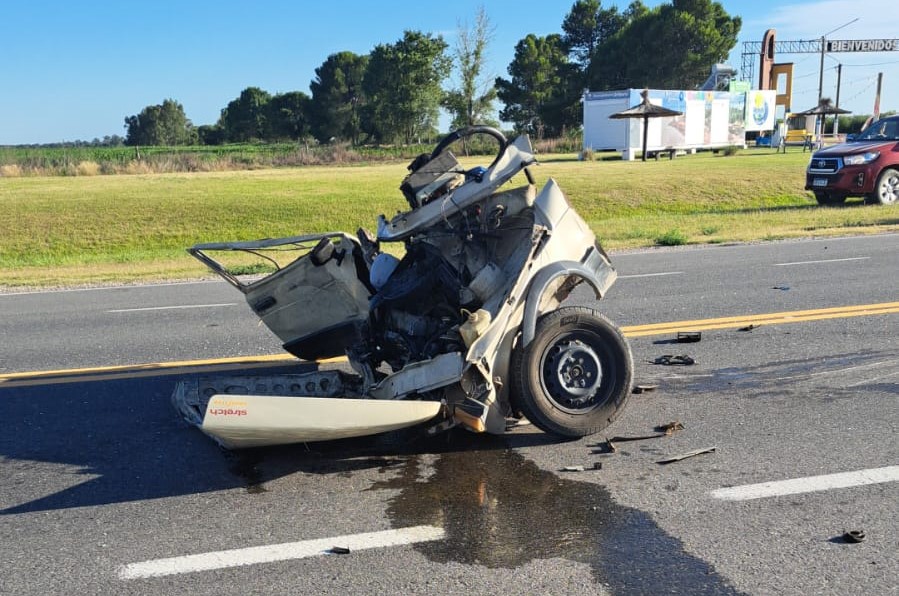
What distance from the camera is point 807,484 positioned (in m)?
4.09

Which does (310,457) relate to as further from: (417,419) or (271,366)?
(271,366)

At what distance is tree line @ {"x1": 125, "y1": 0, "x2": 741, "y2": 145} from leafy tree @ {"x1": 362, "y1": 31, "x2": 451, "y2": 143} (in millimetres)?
86

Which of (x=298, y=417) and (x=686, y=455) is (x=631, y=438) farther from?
(x=298, y=417)

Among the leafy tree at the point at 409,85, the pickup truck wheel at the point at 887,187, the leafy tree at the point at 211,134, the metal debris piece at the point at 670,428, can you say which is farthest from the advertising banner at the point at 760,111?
the leafy tree at the point at 211,134

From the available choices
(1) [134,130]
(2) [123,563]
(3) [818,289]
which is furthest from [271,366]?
(1) [134,130]

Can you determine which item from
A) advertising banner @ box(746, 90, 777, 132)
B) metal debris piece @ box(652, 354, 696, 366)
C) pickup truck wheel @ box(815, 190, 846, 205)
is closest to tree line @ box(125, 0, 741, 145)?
advertising banner @ box(746, 90, 777, 132)

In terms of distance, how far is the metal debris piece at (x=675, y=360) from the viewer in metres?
6.34

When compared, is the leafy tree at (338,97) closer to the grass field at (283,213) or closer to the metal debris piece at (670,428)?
the grass field at (283,213)

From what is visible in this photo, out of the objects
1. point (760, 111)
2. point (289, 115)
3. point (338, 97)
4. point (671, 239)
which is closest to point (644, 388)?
point (671, 239)

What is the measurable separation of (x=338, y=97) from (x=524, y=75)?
24607 millimetres

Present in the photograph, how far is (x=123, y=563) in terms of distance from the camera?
3.47 m

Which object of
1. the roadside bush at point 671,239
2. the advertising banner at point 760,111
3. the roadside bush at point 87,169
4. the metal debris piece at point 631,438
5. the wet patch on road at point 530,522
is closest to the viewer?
the wet patch on road at point 530,522

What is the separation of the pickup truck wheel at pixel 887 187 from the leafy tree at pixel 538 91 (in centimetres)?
5341

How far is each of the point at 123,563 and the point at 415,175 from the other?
264 cm
